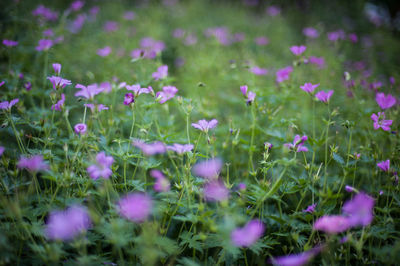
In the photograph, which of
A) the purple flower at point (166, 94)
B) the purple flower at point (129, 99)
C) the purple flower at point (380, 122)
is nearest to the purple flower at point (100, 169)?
the purple flower at point (129, 99)

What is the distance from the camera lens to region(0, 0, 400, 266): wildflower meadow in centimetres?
135

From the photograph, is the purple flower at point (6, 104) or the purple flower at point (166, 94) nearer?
the purple flower at point (6, 104)

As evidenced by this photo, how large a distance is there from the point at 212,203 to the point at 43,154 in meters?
1.18

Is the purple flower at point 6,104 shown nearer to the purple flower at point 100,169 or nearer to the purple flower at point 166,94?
the purple flower at point 100,169

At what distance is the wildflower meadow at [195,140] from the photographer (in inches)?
53.1

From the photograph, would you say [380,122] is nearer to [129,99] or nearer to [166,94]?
[166,94]

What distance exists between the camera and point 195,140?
6.19ft

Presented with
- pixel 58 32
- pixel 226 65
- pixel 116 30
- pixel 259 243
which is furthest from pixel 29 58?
pixel 259 243

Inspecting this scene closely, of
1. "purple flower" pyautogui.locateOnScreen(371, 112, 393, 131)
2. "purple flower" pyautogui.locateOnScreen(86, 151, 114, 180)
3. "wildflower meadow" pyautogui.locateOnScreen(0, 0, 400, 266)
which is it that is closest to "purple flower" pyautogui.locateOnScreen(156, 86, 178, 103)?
"wildflower meadow" pyautogui.locateOnScreen(0, 0, 400, 266)

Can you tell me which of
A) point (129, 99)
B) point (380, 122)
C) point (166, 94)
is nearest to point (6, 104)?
point (129, 99)

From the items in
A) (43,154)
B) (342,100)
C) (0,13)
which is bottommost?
(342,100)

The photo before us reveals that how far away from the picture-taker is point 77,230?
4.25ft

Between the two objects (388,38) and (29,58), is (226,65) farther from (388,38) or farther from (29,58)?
(388,38)

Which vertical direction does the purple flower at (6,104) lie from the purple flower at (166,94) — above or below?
above
